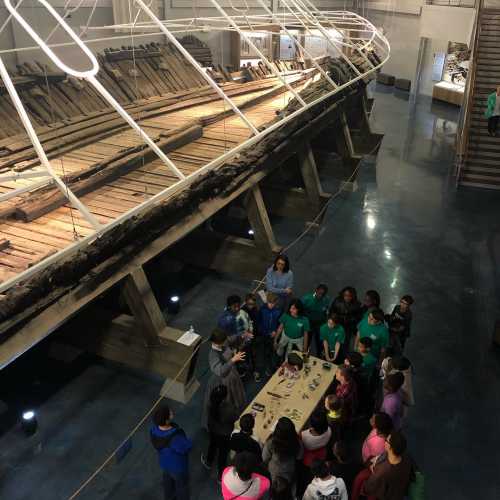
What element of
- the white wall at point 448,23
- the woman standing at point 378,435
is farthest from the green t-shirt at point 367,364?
the white wall at point 448,23

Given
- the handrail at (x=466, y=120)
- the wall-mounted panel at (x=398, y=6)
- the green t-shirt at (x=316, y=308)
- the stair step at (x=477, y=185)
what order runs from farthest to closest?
the wall-mounted panel at (x=398, y=6) → the handrail at (x=466, y=120) → the stair step at (x=477, y=185) → the green t-shirt at (x=316, y=308)

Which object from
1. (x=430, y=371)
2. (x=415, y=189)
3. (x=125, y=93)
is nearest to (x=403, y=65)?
(x=415, y=189)

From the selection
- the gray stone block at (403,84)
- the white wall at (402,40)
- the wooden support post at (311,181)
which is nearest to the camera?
the wooden support post at (311,181)

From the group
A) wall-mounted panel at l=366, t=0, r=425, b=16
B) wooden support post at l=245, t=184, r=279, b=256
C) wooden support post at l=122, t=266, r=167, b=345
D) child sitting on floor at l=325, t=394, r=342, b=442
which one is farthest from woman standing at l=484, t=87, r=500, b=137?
wall-mounted panel at l=366, t=0, r=425, b=16

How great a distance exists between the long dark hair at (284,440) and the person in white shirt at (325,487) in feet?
0.92

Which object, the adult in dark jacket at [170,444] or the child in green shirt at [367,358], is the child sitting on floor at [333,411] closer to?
the child in green shirt at [367,358]

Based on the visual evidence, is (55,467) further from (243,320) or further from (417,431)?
(417,431)

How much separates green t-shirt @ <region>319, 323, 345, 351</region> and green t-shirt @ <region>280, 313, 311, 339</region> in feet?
0.58

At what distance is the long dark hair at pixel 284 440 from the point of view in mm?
3645

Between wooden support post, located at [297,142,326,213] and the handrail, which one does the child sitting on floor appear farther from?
the handrail

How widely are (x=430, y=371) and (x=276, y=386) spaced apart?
2292 millimetres

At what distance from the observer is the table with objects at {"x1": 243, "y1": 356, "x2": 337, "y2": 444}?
4348 millimetres

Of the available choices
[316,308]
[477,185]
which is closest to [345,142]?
[477,185]

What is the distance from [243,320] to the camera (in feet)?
17.5
